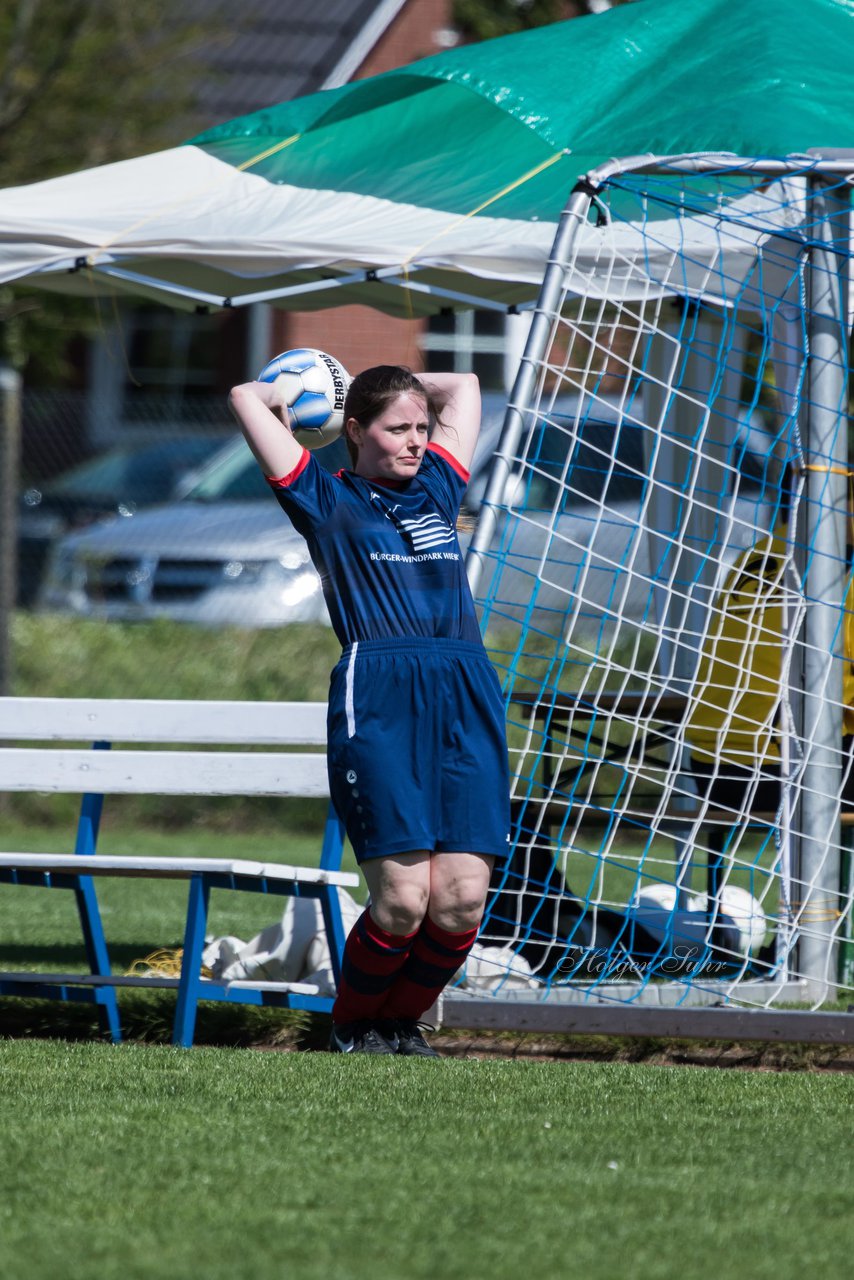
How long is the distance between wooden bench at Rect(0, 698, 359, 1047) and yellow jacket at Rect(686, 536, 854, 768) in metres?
1.34

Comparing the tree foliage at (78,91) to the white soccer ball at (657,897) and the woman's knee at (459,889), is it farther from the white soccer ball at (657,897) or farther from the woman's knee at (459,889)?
the woman's knee at (459,889)

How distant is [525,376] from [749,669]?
135 centimetres

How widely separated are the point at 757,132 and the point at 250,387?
2382 millimetres

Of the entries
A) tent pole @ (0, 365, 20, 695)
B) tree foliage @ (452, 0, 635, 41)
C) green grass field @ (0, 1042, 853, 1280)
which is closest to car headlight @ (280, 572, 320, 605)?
tent pole @ (0, 365, 20, 695)

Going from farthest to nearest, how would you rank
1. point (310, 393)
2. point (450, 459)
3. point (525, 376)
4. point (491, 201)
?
point (491, 201) < point (525, 376) < point (310, 393) < point (450, 459)

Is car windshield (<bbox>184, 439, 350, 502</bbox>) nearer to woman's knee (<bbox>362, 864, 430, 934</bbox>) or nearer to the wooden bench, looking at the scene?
the wooden bench

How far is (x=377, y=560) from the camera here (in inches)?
192

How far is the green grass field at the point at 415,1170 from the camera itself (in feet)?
10.4

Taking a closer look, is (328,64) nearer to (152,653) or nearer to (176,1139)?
(152,653)

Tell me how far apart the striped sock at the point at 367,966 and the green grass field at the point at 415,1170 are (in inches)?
6.9

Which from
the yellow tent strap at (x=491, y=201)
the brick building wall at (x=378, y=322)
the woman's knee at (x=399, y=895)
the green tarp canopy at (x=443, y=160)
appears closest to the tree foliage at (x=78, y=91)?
the brick building wall at (x=378, y=322)

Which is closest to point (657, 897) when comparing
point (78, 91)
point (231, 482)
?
point (231, 482)

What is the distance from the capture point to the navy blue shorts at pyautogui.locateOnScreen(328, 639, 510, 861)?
15.6ft

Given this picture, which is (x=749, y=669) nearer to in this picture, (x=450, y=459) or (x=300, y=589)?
(x=450, y=459)
